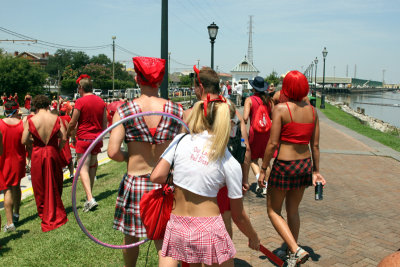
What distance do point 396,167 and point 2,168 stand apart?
8988mm

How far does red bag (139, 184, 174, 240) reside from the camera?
261 centimetres

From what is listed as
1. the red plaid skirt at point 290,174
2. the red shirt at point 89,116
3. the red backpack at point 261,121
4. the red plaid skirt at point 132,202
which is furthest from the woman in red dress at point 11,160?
the red plaid skirt at point 290,174

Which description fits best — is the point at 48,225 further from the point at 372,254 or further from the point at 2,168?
the point at 372,254

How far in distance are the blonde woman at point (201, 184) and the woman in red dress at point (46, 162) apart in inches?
136

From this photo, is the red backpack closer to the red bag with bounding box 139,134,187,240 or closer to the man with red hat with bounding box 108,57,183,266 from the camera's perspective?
the man with red hat with bounding box 108,57,183,266

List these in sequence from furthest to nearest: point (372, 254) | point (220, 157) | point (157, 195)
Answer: point (372, 254) < point (157, 195) < point (220, 157)

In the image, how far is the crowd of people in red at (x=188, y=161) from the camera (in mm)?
2465

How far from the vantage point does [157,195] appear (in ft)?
8.57

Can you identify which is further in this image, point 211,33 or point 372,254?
point 211,33

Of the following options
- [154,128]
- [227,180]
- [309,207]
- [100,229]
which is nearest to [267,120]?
[309,207]

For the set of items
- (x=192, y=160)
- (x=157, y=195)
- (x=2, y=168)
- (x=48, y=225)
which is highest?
(x=192, y=160)

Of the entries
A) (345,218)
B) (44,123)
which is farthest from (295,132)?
(44,123)

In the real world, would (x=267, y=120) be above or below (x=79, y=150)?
above

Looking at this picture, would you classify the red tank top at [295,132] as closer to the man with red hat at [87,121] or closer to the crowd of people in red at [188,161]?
the crowd of people in red at [188,161]
